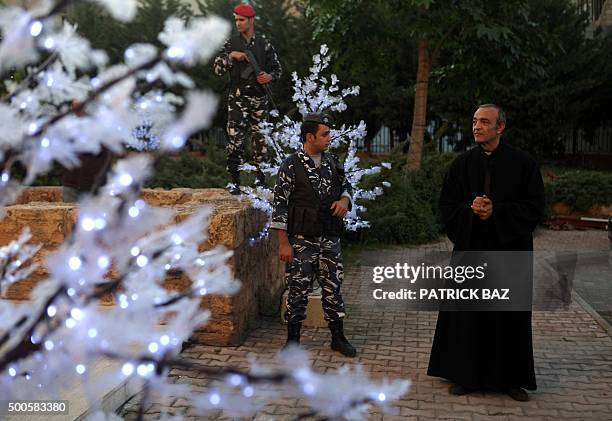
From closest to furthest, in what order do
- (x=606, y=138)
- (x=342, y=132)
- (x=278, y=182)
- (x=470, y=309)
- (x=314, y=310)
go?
(x=470, y=309)
(x=278, y=182)
(x=314, y=310)
(x=342, y=132)
(x=606, y=138)

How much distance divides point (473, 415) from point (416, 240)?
801cm

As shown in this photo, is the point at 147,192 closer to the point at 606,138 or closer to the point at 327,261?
the point at 327,261

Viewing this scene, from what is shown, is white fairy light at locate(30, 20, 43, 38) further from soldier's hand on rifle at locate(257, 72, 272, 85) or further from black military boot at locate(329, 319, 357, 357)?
soldier's hand on rifle at locate(257, 72, 272, 85)

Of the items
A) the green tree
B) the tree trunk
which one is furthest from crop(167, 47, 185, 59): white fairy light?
the tree trunk

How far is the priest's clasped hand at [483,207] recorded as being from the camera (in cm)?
487

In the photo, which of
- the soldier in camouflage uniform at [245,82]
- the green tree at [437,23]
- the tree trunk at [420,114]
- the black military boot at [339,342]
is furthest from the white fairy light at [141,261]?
the tree trunk at [420,114]

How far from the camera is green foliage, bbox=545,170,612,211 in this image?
1502cm

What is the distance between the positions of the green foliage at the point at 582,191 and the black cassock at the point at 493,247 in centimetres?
1054

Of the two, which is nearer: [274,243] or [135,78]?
[135,78]

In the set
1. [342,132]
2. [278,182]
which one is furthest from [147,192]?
[278,182]

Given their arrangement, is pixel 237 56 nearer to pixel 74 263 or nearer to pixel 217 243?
pixel 217 243

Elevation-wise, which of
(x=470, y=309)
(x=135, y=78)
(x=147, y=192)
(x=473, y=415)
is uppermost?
(x=135, y=78)

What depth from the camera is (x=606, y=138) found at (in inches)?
1139

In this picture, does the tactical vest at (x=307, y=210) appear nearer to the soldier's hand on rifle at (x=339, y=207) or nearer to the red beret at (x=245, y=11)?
the soldier's hand on rifle at (x=339, y=207)
